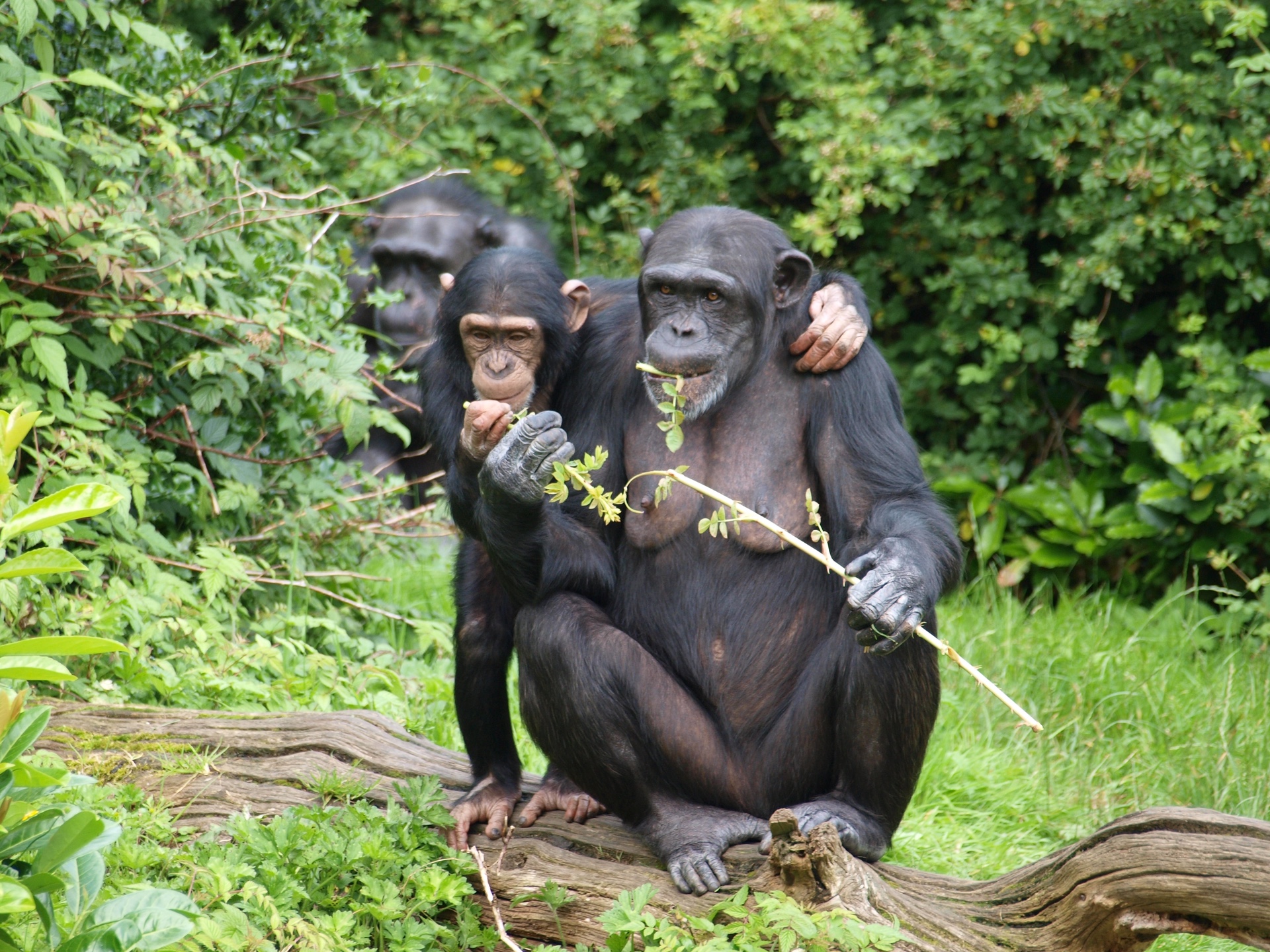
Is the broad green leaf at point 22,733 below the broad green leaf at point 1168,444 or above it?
below

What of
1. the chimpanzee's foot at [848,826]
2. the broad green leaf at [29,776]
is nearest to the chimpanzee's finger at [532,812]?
the chimpanzee's foot at [848,826]

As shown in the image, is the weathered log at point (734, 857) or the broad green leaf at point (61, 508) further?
the weathered log at point (734, 857)

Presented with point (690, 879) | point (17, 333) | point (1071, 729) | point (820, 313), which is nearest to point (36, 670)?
point (690, 879)

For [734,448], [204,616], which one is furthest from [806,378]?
[204,616]

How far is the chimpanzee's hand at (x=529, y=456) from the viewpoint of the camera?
3.42m

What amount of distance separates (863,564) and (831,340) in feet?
2.60

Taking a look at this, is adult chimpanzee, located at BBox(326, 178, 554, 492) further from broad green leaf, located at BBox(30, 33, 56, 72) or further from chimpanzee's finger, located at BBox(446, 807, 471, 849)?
chimpanzee's finger, located at BBox(446, 807, 471, 849)

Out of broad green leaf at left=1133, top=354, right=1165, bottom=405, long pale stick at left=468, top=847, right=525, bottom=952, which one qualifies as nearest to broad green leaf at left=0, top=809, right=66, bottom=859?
long pale stick at left=468, top=847, right=525, bottom=952

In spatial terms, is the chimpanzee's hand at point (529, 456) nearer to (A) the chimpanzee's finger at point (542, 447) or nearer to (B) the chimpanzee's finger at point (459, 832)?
(A) the chimpanzee's finger at point (542, 447)

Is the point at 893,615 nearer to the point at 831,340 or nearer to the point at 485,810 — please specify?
the point at 831,340

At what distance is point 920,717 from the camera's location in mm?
3443

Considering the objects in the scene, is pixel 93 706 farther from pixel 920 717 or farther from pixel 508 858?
pixel 920 717

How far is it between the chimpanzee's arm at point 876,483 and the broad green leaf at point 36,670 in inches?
74.2

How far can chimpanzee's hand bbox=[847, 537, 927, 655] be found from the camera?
312 centimetres
